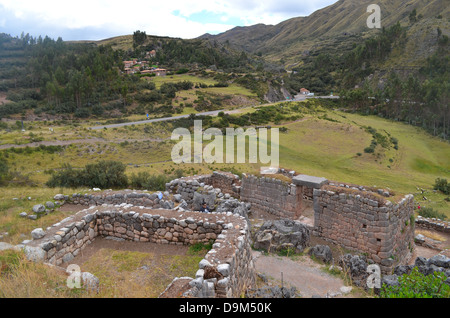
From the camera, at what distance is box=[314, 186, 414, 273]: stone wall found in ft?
32.2

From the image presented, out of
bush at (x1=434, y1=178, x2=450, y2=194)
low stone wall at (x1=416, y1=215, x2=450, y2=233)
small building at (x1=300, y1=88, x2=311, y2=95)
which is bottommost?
bush at (x1=434, y1=178, x2=450, y2=194)

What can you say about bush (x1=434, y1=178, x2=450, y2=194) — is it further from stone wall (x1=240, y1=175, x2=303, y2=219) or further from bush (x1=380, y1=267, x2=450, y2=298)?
bush (x1=380, y1=267, x2=450, y2=298)

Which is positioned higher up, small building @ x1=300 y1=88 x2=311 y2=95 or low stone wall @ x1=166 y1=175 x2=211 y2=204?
small building @ x1=300 y1=88 x2=311 y2=95

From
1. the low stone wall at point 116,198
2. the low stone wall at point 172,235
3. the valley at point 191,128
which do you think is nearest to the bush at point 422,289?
the valley at point 191,128

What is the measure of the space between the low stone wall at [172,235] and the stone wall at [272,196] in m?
4.56

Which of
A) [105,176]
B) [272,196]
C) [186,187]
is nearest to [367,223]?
[272,196]

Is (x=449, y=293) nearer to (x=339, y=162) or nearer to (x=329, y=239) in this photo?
(x=329, y=239)

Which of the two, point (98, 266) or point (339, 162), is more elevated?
point (98, 266)

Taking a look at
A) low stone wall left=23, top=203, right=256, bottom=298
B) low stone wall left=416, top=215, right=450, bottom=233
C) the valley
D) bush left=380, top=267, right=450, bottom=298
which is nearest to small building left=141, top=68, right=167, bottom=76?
the valley

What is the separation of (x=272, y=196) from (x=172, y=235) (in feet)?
19.1

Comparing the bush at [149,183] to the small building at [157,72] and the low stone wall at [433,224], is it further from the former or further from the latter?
the small building at [157,72]

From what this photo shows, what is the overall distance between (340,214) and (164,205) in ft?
21.2
